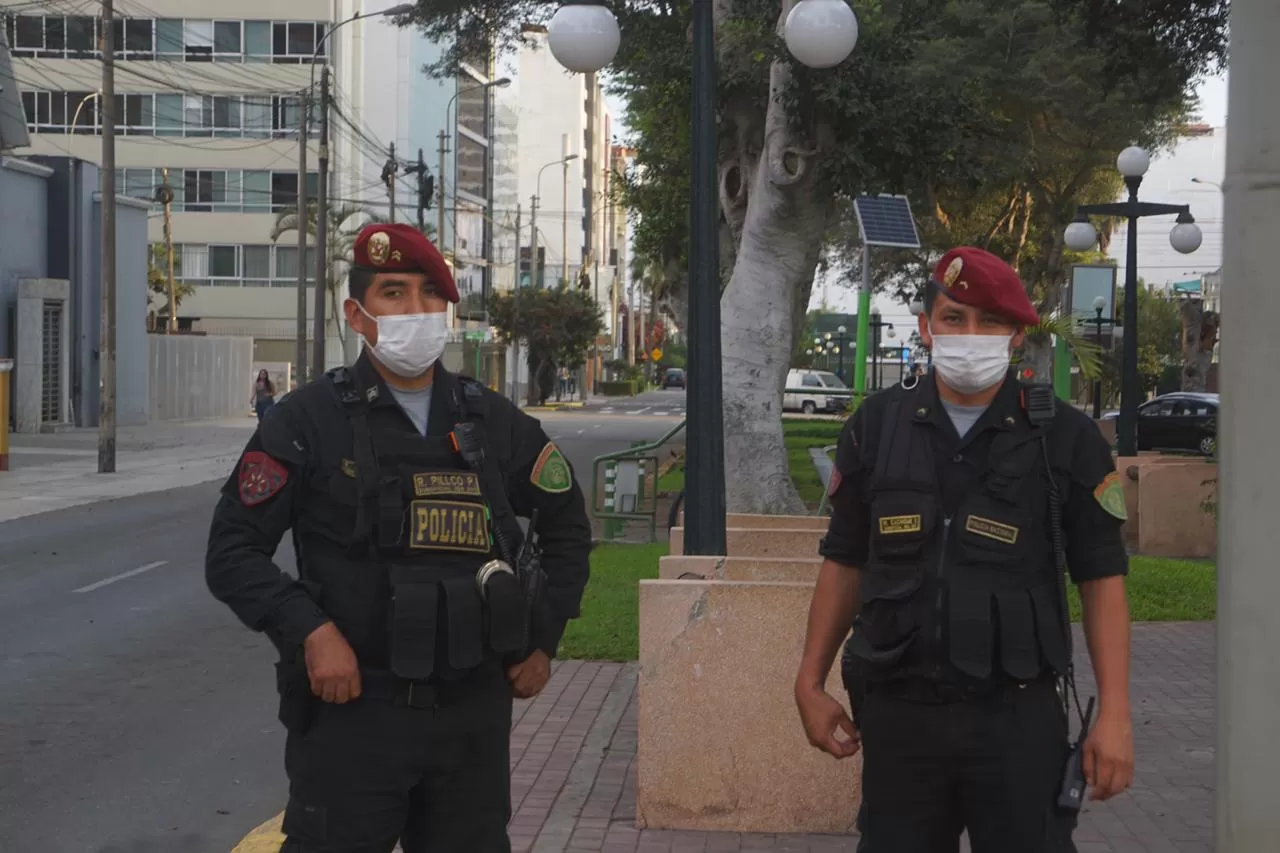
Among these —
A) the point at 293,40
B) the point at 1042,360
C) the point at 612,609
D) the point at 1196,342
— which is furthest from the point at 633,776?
the point at 293,40

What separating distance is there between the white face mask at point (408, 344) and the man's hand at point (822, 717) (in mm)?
1114

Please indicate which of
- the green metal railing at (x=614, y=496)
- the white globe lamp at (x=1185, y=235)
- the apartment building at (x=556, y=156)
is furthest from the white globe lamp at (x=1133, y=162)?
the apartment building at (x=556, y=156)

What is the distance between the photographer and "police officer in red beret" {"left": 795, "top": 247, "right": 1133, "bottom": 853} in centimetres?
360

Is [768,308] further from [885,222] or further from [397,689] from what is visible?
[397,689]

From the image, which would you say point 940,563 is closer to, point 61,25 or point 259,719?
point 259,719

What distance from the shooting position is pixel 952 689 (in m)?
3.61

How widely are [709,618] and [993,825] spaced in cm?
272

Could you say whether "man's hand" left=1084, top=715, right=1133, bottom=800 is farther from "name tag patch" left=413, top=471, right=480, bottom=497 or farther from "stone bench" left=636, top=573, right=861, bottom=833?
"stone bench" left=636, top=573, right=861, bottom=833

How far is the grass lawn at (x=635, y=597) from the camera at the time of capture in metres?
10.6

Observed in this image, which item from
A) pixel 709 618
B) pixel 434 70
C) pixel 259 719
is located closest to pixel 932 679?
pixel 709 618

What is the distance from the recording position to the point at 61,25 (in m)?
60.4

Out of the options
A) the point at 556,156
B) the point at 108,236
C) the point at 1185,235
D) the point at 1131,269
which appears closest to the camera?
the point at 1131,269

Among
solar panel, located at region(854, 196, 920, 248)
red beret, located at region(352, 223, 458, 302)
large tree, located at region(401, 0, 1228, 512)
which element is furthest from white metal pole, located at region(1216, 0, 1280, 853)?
solar panel, located at region(854, 196, 920, 248)

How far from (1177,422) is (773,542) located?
32850mm
